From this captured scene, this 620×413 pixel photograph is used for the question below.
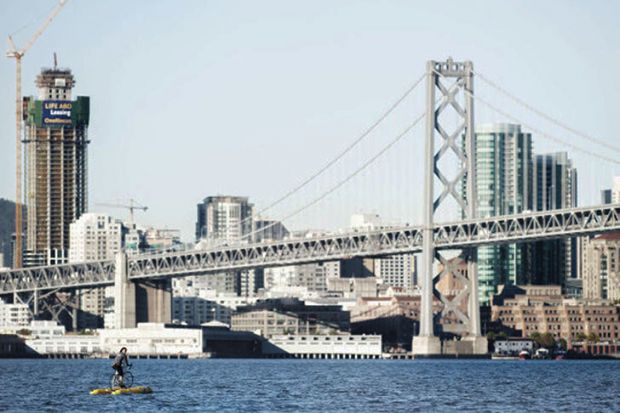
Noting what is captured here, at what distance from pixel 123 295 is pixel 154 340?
5526 millimetres

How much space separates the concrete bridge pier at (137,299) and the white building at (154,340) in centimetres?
198

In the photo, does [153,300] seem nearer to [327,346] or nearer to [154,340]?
[154,340]

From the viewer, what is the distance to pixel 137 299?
188000mm

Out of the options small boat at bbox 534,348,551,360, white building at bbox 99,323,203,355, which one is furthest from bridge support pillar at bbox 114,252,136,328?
small boat at bbox 534,348,551,360

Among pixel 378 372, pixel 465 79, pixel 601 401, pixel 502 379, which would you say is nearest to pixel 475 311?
pixel 465 79

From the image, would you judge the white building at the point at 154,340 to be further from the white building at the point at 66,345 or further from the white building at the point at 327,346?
the white building at the point at 327,346

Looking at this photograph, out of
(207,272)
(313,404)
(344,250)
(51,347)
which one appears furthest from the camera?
(51,347)

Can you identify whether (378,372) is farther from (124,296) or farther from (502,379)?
(124,296)

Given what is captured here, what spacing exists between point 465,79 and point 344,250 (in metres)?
18.3

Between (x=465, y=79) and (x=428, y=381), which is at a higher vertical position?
(x=465, y=79)

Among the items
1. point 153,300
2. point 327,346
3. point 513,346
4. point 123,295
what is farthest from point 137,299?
point 513,346

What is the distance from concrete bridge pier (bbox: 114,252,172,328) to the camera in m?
184

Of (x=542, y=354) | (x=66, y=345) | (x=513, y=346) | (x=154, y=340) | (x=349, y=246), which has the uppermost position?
(x=349, y=246)

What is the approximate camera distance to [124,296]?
184000 millimetres
